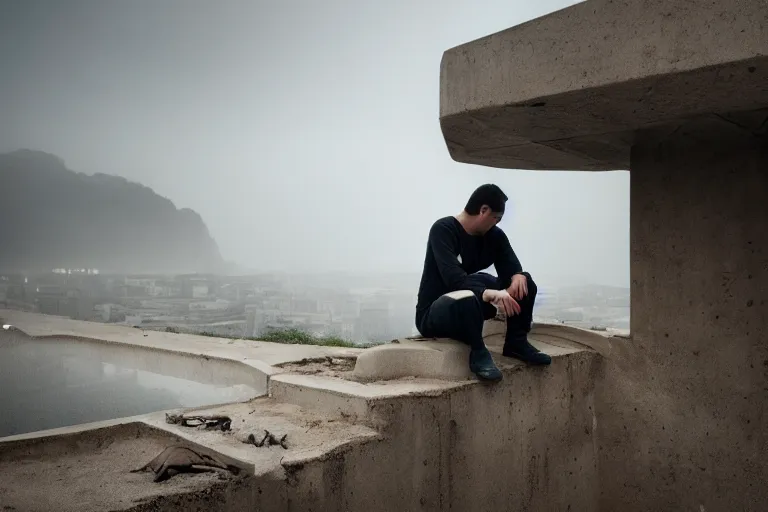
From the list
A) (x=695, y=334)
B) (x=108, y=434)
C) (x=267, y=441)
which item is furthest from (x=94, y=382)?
(x=695, y=334)

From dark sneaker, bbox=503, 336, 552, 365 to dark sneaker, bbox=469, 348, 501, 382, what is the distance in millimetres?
503

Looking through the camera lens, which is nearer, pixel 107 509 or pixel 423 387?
pixel 107 509

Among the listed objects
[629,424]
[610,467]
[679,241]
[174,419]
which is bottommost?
[610,467]

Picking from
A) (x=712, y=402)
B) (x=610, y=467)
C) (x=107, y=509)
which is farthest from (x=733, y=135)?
(x=107, y=509)

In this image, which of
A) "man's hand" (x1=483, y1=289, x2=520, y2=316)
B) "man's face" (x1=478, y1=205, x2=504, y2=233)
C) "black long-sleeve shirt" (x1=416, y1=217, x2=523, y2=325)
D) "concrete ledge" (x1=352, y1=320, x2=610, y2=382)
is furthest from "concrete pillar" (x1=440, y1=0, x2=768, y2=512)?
"concrete ledge" (x1=352, y1=320, x2=610, y2=382)

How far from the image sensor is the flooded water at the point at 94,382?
20.6ft

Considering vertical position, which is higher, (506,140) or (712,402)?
(506,140)

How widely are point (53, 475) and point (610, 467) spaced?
3886 mm

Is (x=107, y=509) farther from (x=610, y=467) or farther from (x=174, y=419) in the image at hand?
(x=610, y=467)

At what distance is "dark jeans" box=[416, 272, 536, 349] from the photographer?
3920 mm

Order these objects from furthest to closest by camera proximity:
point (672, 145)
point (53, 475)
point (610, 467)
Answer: point (610, 467) → point (672, 145) → point (53, 475)

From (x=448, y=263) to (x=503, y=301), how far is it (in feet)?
1.50

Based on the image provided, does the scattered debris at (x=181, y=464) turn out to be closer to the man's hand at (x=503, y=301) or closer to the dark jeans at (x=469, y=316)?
the dark jeans at (x=469, y=316)

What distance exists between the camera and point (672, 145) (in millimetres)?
4410
